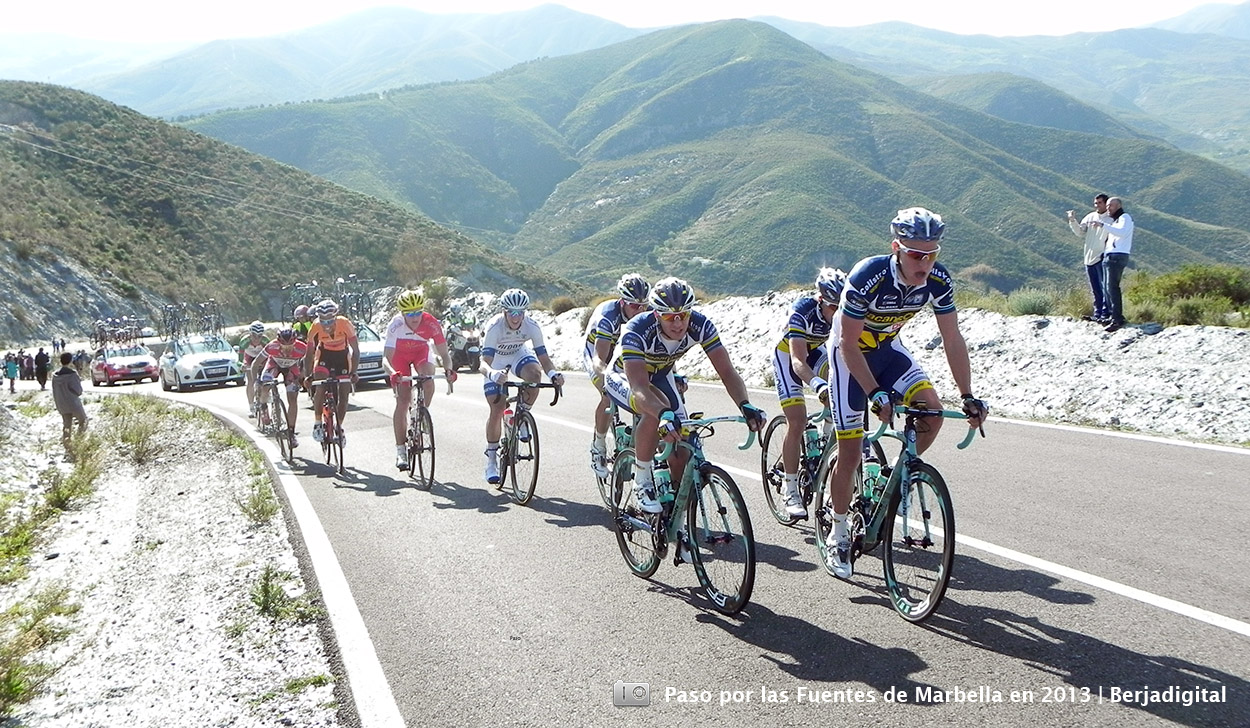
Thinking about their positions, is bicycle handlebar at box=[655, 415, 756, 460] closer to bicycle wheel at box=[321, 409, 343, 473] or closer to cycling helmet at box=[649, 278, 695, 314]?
cycling helmet at box=[649, 278, 695, 314]

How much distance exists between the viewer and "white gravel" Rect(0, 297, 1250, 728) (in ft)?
14.5

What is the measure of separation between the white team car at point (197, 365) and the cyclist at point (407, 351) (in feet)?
60.2

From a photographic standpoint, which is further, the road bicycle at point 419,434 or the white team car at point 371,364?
the white team car at point 371,364

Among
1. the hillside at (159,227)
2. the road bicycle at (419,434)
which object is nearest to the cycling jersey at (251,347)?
the road bicycle at (419,434)

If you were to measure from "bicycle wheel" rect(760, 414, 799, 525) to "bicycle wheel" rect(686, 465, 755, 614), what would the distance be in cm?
145

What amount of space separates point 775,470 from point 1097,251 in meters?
7.69

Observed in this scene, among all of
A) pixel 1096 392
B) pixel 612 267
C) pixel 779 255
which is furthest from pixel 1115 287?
pixel 612 267

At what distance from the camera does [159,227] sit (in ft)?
198

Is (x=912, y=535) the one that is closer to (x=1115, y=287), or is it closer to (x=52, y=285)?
(x=1115, y=287)

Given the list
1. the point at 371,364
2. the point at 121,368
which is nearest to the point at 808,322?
the point at 371,364

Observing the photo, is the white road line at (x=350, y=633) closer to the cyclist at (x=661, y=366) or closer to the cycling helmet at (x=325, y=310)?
the cyclist at (x=661, y=366)

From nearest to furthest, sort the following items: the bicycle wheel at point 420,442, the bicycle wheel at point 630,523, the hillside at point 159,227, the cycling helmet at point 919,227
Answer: the cycling helmet at point 919,227 < the bicycle wheel at point 630,523 < the bicycle wheel at point 420,442 < the hillside at point 159,227

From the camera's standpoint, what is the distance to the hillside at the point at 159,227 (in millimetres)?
51500

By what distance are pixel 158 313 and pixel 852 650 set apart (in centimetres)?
5797
